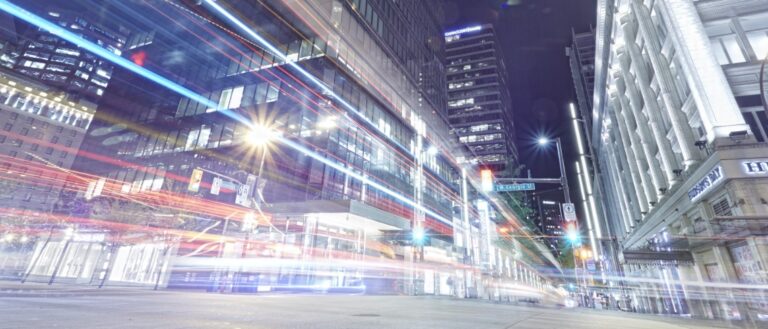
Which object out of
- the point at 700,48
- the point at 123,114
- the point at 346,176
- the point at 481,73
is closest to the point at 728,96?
the point at 700,48

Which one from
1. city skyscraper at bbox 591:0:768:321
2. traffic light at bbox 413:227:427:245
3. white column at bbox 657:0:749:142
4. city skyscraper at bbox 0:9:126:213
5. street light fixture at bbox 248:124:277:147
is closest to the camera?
city skyscraper at bbox 591:0:768:321

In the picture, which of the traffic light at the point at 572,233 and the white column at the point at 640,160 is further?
the white column at the point at 640,160

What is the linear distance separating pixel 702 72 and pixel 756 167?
18.6 ft

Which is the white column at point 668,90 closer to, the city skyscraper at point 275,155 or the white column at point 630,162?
the white column at point 630,162

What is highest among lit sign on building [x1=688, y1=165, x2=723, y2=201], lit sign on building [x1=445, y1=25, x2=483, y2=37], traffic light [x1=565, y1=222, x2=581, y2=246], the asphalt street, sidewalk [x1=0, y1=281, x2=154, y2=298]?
lit sign on building [x1=445, y1=25, x2=483, y2=37]

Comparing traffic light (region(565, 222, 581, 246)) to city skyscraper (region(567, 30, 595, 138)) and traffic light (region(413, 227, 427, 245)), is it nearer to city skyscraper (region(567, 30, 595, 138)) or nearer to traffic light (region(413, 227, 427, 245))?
traffic light (region(413, 227, 427, 245))

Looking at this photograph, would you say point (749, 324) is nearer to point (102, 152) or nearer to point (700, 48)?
point (700, 48)

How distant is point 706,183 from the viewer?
15.1 meters

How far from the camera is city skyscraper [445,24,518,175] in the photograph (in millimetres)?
97875

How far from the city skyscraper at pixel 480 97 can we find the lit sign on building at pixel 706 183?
250ft

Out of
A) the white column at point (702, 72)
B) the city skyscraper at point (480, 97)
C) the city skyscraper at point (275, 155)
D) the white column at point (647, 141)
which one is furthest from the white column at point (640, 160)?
the city skyscraper at point (480, 97)

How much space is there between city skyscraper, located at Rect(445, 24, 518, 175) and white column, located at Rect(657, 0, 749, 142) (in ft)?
247

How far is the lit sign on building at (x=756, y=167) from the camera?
42.9 feet

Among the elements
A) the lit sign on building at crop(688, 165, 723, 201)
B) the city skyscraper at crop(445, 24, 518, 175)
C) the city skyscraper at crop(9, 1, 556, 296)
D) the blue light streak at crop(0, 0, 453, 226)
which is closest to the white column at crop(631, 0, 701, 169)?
the lit sign on building at crop(688, 165, 723, 201)
